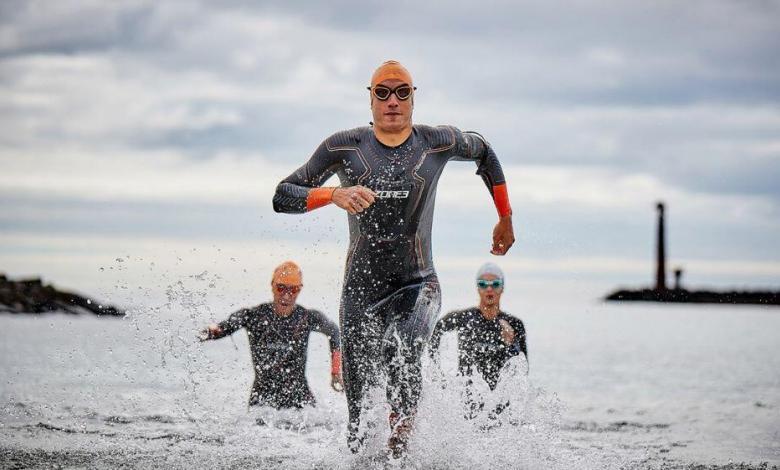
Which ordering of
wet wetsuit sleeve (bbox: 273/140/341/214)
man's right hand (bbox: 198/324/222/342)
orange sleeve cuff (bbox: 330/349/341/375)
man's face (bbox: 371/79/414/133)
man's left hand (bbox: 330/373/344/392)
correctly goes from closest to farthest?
1. wet wetsuit sleeve (bbox: 273/140/341/214)
2. man's face (bbox: 371/79/414/133)
3. man's left hand (bbox: 330/373/344/392)
4. orange sleeve cuff (bbox: 330/349/341/375)
5. man's right hand (bbox: 198/324/222/342)

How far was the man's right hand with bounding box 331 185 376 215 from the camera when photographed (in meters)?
6.49

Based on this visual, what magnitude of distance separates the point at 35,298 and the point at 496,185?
40.6 metres

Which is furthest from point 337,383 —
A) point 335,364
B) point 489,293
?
point 489,293

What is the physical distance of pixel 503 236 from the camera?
24.6ft

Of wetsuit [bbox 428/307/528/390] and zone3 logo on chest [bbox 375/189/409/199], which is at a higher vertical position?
zone3 logo on chest [bbox 375/189/409/199]

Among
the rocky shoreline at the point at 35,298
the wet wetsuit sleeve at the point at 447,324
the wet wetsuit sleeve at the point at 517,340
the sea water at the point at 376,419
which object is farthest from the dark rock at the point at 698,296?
→ the wet wetsuit sleeve at the point at 447,324

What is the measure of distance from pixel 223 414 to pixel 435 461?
15.6 feet

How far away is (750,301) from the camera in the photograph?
74938mm

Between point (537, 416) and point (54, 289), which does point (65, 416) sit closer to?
point (537, 416)

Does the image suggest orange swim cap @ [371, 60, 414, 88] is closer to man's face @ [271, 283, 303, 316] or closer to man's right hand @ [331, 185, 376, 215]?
man's right hand @ [331, 185, 376, 215]

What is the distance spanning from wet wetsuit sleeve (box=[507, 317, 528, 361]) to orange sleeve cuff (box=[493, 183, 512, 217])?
2.93 m

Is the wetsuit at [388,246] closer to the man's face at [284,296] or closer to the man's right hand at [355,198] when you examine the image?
the man's right hand at [355,198]

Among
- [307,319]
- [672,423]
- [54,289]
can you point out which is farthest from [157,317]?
[54,289]

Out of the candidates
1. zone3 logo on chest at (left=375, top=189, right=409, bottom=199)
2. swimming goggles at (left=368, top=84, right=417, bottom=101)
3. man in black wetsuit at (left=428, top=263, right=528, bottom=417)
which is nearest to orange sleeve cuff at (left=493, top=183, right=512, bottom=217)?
zone3 logo on chest at (left=375, top=189, right=409, bottom=199)
